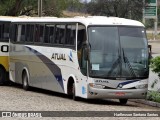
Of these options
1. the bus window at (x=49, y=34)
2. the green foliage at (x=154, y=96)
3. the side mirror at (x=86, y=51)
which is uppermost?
the bus window at (x=49, y=34)

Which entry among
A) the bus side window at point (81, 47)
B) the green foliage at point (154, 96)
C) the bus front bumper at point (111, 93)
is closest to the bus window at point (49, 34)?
the bus side window at point (81, 47)

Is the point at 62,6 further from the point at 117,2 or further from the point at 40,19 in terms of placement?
the point at 40,19

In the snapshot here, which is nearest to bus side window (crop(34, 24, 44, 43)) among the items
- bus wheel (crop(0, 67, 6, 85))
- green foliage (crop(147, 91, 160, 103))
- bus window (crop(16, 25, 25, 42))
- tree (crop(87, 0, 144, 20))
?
bus window (crop(16, 25, 25, 42))

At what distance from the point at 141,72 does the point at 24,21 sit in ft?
25.9

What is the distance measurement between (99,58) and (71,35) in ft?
6.43

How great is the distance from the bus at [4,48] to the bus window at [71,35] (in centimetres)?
640

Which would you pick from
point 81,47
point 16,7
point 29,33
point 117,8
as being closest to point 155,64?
point 81,47

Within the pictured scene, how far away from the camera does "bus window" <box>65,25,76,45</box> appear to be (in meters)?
20.8

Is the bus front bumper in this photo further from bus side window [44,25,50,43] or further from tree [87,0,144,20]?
tree [87,0,144,20]

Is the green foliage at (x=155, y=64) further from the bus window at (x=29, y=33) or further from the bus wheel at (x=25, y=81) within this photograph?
the bus wheel at (x=25, y=81)

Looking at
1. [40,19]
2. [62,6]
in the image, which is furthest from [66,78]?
[62,6]

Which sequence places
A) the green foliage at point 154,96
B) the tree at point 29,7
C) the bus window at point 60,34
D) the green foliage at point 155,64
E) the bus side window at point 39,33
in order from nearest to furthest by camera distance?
the green foliage at point 155,64 → the green foliage at point 154,96 → the bus window at point 60,34 → the bus side window at point 39,33 → the tree at point 29,7

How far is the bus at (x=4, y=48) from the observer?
88.9 feet

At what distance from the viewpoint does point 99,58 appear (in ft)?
64.0
